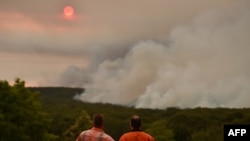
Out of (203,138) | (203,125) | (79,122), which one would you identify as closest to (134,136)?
(79,122)

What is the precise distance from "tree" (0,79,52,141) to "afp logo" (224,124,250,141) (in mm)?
52232

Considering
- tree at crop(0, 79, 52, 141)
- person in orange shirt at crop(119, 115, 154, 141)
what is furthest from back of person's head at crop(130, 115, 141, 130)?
tree at crop(0, 79, 52, 141)

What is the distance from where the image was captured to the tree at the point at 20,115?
66.2 metres

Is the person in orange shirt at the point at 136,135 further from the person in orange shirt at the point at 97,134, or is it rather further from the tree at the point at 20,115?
the tree at the point at 20,115

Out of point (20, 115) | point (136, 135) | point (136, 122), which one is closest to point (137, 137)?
point (136, 135)

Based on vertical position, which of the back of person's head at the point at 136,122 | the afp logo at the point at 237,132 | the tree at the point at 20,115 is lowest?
the afp logo at the point at 237,132

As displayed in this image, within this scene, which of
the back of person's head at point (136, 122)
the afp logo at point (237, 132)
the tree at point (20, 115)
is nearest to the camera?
the afp logo at point (237, 132)

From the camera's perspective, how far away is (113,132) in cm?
15475

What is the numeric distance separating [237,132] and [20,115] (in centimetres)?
5573

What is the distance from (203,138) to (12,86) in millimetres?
72842

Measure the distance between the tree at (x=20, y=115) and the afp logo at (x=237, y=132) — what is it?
5223 centimetres

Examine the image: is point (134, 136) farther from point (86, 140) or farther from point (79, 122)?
point (79, 122)

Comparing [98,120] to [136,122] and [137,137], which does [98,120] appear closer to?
[136,122]

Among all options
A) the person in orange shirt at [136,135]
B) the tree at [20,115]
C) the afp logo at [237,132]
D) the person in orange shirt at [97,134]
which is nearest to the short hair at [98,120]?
the person in orange shirt at [97,134]
